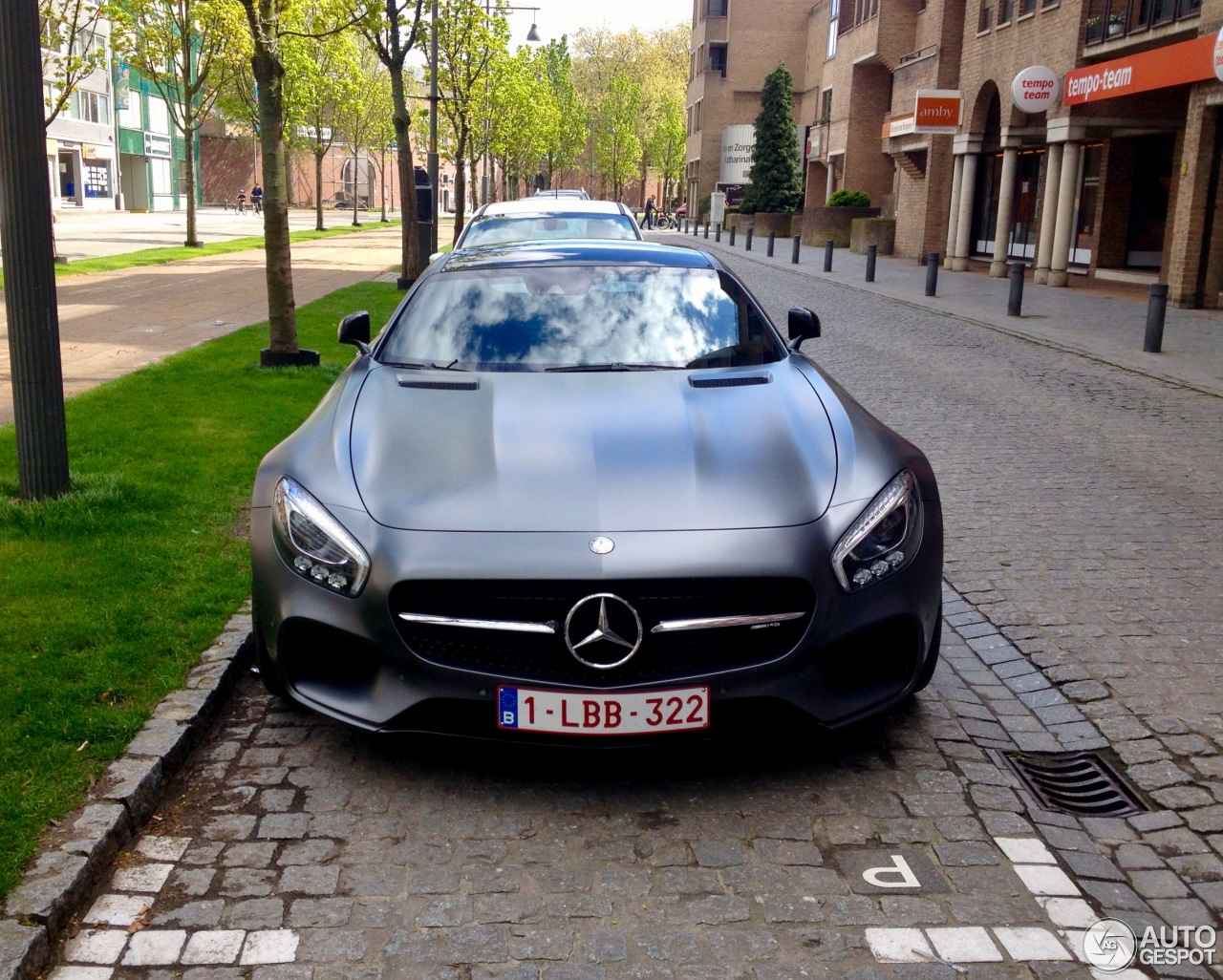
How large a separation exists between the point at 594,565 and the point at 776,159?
59.2 meters

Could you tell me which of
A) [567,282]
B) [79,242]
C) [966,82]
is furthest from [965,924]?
[79,242]

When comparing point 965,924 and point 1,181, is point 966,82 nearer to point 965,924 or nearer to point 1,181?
point 1,181

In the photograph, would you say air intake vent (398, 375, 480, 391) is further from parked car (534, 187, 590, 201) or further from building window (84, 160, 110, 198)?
building window (84, 160, 110, 198)

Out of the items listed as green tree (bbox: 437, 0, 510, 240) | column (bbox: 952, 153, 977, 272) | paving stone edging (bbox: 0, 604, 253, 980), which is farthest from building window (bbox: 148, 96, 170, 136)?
paving stone edging (bbox: 0, 604, 253, 980)

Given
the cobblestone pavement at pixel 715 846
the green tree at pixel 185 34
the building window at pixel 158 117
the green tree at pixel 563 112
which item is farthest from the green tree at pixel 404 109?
the building window at pixel 158 117

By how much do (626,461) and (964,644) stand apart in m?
1.99

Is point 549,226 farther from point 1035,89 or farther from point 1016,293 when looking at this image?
point 1035,89

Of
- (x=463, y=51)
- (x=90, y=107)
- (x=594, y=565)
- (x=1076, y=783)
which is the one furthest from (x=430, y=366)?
(x=90, y=107)

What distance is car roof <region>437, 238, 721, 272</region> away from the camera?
5.55m

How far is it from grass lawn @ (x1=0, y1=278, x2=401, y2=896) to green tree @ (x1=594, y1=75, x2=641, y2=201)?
91.0 metres

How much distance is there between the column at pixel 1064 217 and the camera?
26.3 meters

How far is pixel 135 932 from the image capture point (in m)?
3.01

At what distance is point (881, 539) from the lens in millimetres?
3783

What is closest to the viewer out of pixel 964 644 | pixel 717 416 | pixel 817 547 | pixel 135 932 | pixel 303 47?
pixel 135 932
